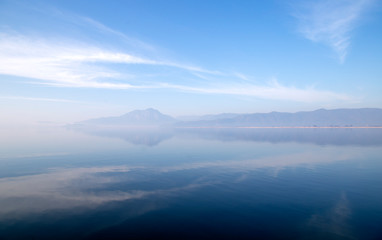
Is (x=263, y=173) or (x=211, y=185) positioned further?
(x=263, y=173)

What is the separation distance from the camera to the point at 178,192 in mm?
24953

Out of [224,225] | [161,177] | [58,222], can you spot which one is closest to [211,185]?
[161,177]

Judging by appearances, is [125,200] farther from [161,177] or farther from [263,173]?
[263,173]

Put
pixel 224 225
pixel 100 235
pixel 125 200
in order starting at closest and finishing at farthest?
1. pixel 100 235
2. pixel 224 225
3. pixel 125 200

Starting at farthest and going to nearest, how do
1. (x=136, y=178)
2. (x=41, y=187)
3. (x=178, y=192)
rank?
(x=136, y=178) < (x=41, y=187) < (x=178, y=192)

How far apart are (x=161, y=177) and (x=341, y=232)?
22338 mm

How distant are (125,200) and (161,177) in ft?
31.8

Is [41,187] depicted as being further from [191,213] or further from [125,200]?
[191,213]

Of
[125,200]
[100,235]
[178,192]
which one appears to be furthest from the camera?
[178,192]

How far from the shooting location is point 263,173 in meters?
33.6

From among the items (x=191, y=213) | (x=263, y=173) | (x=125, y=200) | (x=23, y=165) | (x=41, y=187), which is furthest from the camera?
(x=23, y=165)

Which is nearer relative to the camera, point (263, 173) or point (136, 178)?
point (136, 178)

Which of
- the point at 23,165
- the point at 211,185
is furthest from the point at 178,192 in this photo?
the point at 23,165

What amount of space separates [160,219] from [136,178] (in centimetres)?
1437
